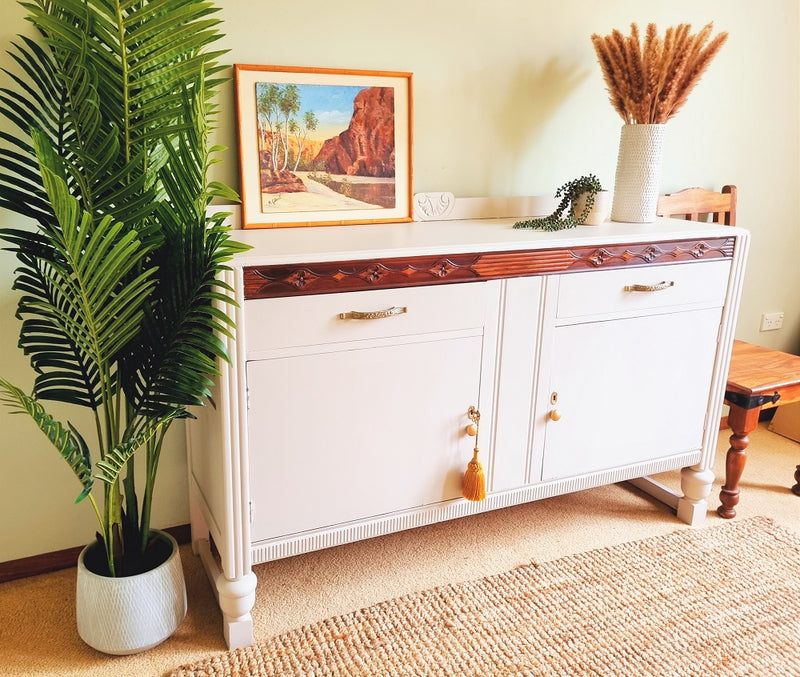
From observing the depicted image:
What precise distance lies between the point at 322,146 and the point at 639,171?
3.18 feet

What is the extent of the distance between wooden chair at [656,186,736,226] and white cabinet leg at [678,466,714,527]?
2.98ft

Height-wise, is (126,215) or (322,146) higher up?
(322,146)

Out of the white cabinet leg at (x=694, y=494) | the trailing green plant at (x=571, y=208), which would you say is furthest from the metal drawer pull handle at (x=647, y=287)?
the white cabinet leg at (x=694, y=494)

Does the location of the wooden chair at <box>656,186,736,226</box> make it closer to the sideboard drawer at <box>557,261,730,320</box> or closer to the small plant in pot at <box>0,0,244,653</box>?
the sideboard drawer at <box>557,261,730,320</box>

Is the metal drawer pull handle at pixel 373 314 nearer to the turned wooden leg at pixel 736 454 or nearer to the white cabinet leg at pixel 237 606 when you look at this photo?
the white cabinet leg at pixel 237 606

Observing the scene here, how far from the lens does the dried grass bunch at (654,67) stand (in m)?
2.08

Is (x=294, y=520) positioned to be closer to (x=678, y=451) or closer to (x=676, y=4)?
(x=678, y=451)

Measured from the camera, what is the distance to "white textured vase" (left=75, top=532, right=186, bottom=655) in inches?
63.2

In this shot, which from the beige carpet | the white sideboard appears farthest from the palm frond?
the beige carpet

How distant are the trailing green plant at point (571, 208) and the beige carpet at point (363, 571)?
93cm

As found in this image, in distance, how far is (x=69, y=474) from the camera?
1.95 metres

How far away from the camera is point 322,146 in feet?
6.67

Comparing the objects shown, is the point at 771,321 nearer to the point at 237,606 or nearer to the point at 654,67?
the point at 654,67

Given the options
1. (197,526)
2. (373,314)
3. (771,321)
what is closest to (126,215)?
(373,314)
